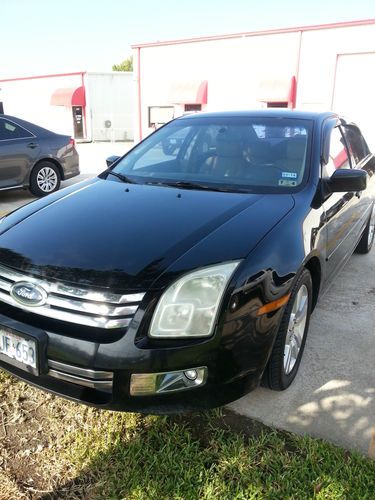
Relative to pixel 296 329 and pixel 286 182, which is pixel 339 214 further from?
pixel 296 329

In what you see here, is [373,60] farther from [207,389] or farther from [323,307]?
[207,389]

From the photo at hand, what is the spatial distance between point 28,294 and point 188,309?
0.73 m

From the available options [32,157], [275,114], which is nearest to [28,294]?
[275,114]

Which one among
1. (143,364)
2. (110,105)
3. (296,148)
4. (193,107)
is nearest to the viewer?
(143,364)

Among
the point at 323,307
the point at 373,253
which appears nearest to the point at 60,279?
the point at 323,307

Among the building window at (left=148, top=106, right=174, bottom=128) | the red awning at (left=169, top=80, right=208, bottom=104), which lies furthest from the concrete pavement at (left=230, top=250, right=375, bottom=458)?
the building window at (left=148, top=106, right=174, bottom=128)

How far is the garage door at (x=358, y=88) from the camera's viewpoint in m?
16.3

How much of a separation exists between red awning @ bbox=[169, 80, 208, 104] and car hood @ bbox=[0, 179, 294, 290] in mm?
18837

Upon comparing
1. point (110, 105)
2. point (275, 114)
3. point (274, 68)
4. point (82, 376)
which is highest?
point (274, 68)

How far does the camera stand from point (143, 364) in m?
1.82

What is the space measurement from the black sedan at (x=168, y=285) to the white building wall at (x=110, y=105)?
25.1 meters

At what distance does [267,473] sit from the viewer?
1.98 m

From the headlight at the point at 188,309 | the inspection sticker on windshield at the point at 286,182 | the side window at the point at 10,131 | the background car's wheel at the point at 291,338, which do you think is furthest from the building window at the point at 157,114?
the headlight at the point at 188,309

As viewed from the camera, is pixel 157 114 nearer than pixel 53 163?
No
